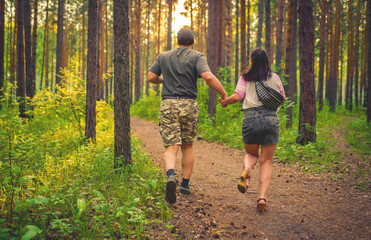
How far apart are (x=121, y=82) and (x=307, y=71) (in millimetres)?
5820

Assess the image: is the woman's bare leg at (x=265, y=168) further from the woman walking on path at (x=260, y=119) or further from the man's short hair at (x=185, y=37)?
the man's short hair at (x=185, y=37)

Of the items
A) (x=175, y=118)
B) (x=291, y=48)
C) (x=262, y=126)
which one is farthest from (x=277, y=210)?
(x=291, y=48)

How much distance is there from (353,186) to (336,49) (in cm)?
1859

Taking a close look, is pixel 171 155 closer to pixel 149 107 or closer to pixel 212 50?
pixel 212 50

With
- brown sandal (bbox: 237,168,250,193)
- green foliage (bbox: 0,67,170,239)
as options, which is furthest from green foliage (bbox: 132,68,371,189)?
green foliage (bbox: 0,67,170,239)

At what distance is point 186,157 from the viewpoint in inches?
151

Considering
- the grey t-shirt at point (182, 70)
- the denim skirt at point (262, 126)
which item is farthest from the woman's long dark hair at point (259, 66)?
the grey t-shirt at point (182, 70)

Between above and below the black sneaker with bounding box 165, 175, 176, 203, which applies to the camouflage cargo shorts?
above

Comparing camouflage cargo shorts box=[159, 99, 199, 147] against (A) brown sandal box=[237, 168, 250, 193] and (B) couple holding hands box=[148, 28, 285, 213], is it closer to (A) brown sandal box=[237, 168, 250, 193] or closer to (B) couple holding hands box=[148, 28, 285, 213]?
(B) couple holding hands box=[148, 28, 285, 213]

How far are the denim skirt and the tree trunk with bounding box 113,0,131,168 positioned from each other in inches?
87.1

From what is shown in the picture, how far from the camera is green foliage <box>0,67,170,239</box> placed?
2.45m

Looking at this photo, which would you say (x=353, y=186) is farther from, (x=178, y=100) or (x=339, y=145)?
(x=339, y=145)

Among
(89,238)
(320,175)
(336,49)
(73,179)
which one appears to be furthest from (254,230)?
(336,49)

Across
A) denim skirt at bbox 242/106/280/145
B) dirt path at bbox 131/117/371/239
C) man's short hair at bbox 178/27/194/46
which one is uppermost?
man's short hair at bbox 178/27/194/46
